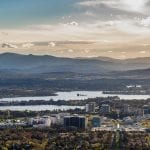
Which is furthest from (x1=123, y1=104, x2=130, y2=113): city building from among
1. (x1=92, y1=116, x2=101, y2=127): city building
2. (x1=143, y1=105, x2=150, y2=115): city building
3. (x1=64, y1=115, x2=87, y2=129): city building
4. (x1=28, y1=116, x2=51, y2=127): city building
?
(x1=64, y1=115, x2=87, y2=129): city building

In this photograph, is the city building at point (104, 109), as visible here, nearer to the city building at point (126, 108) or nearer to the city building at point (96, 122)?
the city building at point (126, 108)

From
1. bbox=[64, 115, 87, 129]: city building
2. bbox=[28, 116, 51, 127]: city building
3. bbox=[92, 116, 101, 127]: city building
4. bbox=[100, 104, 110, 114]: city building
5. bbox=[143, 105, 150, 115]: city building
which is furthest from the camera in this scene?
bbox=[143, 105, 150, 115]: city building

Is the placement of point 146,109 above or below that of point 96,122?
above

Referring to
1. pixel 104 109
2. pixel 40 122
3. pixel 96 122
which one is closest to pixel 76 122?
pixel 96 122

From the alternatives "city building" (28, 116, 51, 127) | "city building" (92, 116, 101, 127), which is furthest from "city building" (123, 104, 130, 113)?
"city building" (28, 116, 51, 127)

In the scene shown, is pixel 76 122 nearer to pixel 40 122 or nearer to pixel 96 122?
pixel 96 122

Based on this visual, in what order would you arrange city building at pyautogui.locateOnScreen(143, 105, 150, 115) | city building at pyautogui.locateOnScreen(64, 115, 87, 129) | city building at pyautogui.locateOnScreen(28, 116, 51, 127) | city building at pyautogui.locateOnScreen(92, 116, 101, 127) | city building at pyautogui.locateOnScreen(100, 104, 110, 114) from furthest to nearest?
city building at pyautogui.locateOnScreen(143, 105, 150, 115) < city building at pyautogui.locateOnScreen(100, 104, 110, 114) < city building at pyautogui.locateOnScreen(92, 116, 101, 127) < city building at pyautogui.locateOnScreen(28, 116, 51, 127) < city building at pyautogui.locateOnScreen(64, 115, 87, 129)

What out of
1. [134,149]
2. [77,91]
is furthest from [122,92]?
[134,149]

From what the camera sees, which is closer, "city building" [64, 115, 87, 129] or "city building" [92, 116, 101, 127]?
"city building" [64, 115, 87, 129]

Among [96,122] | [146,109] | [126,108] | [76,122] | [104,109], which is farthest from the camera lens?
[126,108]

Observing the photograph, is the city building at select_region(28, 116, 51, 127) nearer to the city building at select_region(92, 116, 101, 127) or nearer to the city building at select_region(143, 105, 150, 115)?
the city building at select_region(92, 116, 101, 127)

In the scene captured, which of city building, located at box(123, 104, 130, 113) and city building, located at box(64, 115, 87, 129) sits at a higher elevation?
city building, located at box(123, 104, 130, 113)

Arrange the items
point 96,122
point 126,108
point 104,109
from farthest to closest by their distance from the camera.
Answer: point 126,108
point 104,109
point 96,122
